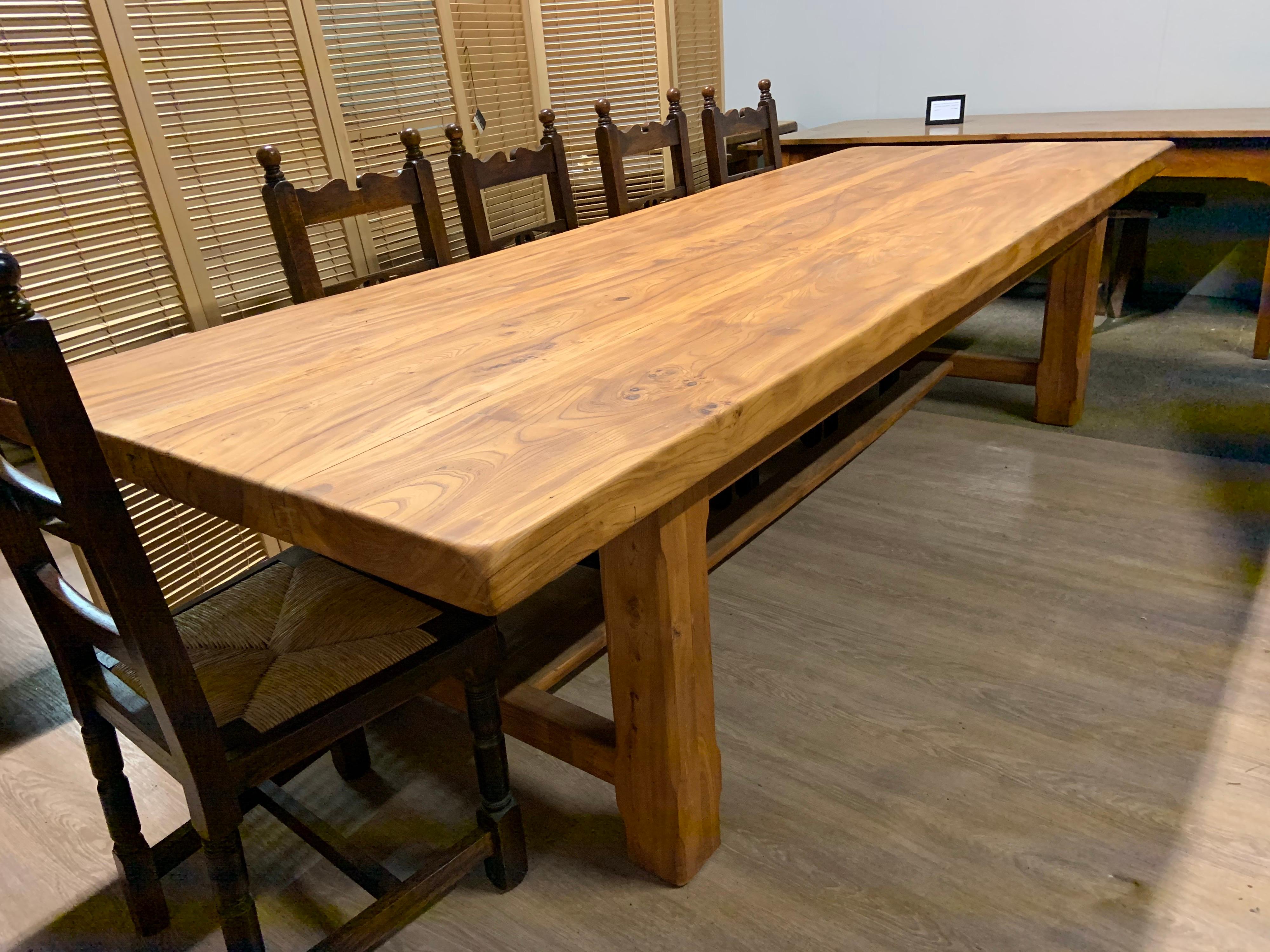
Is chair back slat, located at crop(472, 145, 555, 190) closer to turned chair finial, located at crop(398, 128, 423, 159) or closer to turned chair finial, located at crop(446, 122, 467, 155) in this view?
turned chair finial, located at crop(446, 122, 467, 155)

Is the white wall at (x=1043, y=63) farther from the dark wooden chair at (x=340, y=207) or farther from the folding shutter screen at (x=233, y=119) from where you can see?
the dark wooden chair at (x=340, y=207)

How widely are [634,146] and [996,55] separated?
218cm

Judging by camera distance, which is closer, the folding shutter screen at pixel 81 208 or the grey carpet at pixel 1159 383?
the folding shutter screen at pixel 81 208

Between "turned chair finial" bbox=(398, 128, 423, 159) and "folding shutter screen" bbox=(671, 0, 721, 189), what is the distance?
2.06 m

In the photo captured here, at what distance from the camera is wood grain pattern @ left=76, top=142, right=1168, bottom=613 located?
76 centimetres

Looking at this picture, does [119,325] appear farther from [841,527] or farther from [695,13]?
[695,13]

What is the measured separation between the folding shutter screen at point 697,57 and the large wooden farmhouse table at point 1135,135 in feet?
1.70

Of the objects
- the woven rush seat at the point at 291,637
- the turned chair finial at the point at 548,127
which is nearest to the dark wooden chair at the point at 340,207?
the turned chair finial at the point at 548,127

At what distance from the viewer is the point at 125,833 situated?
45.8 inches

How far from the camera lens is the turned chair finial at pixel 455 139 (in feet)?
6.48

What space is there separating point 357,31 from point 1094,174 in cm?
188

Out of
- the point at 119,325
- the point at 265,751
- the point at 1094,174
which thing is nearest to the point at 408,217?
the point at 119,325

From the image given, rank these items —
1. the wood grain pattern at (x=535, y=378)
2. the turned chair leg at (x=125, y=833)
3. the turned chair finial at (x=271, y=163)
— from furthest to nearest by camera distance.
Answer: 1. the turned chair finial at (x=271, y=163)
2. the turned chair leg at (x=125, y=833)
3. the wood grain pattern at (x=535, y=378)

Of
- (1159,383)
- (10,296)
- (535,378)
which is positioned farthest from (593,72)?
(10,296)
